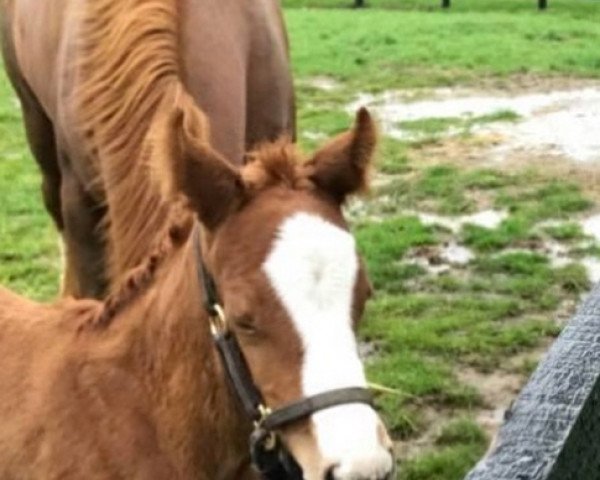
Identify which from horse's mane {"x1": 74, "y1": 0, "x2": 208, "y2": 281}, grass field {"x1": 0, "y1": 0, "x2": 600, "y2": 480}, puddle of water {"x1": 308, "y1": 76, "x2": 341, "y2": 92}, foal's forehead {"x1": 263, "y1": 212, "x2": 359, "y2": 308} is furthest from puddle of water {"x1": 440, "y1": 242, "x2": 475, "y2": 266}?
puddle of water {"x1": 308, "y1": 76, "x2": 341, "y2": 92}

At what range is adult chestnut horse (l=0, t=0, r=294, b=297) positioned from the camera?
3238 millimetres

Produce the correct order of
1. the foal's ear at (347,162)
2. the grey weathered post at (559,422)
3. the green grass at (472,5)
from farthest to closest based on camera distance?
the green grass at (472,5), the foal's ear at (347,162), the grey weathered post at (559,422)

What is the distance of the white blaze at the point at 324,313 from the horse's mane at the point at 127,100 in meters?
0.85

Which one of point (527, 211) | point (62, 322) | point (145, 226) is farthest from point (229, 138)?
point (527, 211)

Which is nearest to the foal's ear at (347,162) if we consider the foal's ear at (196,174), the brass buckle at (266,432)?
the foal's ear at (196,174)

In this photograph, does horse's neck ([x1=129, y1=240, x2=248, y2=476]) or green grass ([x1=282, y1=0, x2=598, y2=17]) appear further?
green grass ([x1=282, y1=0, x2=598, y2=17])

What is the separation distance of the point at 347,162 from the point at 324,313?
0.38 metres

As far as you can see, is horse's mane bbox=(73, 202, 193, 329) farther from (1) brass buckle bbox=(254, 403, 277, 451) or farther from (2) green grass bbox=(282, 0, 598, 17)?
(2) green grass bbox=(282, 0, 598, 17)

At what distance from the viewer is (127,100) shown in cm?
323

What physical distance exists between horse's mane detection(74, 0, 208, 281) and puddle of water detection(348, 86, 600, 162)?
5094 millimetres

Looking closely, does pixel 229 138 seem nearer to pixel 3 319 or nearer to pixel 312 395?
pixel 3 319

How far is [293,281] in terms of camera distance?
2.19m

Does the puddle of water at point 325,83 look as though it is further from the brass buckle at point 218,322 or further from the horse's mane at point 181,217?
the brass buckle at point 218,322

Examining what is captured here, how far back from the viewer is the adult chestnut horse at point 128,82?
3238 mm
